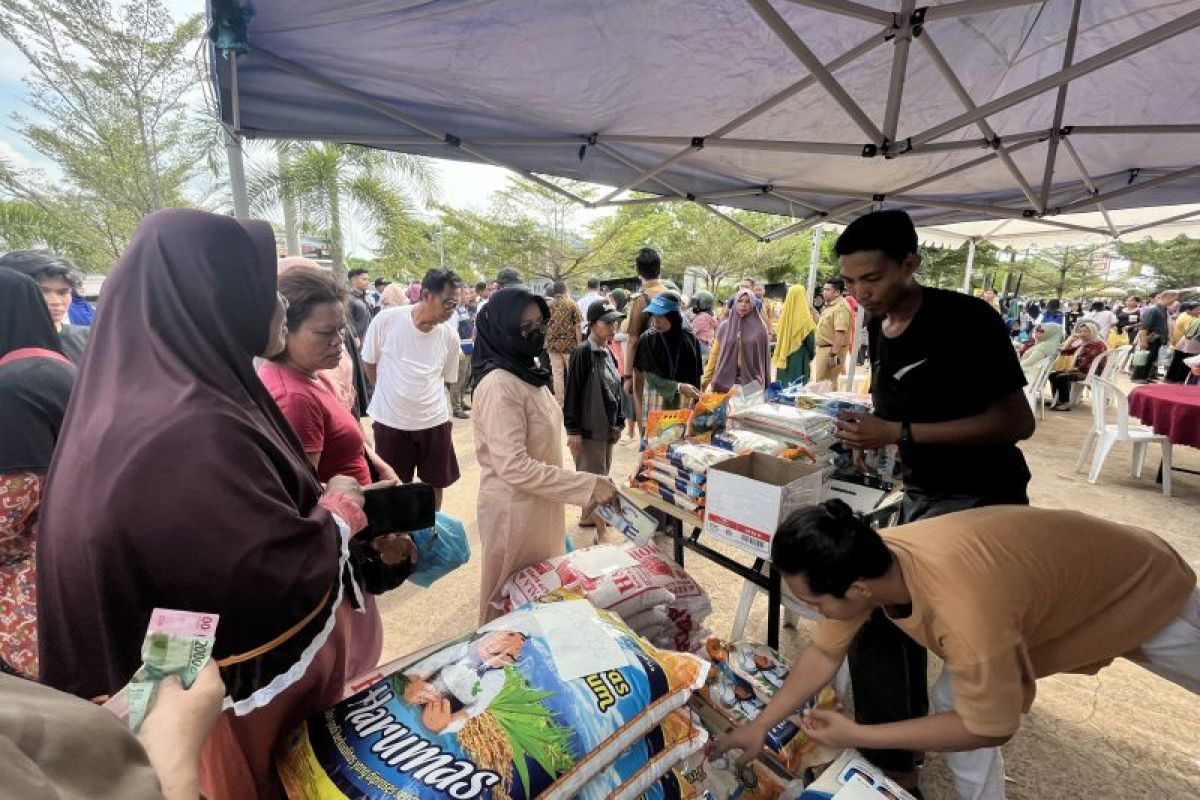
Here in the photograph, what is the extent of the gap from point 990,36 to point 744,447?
78.9 inches

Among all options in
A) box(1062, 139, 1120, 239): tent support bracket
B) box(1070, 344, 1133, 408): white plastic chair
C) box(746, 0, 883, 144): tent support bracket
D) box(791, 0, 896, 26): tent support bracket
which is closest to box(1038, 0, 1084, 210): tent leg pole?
box(1062, 139, 1120, 239): tent support bracket

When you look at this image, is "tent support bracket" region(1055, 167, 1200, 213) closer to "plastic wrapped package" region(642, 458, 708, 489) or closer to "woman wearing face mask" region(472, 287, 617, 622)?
"plastic wrapped package" region(642, 458, 708, 489)

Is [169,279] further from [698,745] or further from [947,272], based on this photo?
[947,272]

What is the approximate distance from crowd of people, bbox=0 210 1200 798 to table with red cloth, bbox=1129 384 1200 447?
15.1ft

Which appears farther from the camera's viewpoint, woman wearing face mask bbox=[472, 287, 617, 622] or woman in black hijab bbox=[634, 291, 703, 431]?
woman in black hijab bbox=[634, 291, 703, 431]

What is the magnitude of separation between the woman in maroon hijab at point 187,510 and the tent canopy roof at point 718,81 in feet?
3.57

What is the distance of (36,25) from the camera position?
492 inches

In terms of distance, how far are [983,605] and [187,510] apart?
1.71 m

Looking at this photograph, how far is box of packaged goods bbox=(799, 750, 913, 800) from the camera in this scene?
1263 millimetres

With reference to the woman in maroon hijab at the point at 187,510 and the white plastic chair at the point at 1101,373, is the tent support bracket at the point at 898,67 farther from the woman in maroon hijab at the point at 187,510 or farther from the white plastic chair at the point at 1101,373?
the white plastic chair at the point at 1101,373

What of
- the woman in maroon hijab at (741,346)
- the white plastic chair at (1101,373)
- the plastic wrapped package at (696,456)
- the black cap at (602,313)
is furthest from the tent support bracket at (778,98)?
the white plastic chair at (1101,373)

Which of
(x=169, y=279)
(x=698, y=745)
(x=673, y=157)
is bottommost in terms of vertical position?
(x=698, y=745)

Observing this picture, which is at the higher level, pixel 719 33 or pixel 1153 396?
pixel 719 33

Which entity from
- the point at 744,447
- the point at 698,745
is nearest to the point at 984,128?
the point at 744,447
